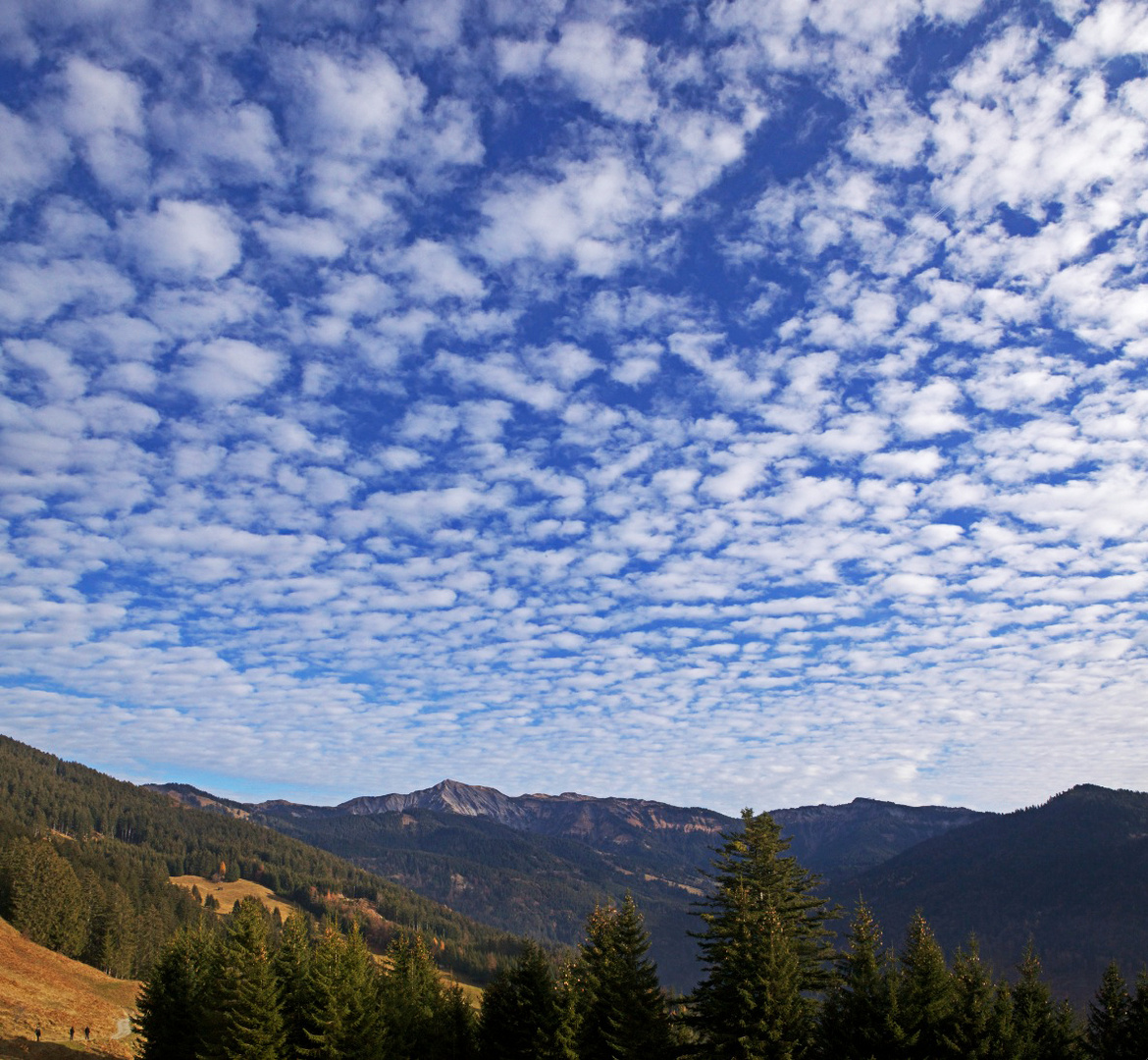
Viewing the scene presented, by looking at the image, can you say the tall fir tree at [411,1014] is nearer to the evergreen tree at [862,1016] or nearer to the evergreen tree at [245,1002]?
the evergreen tree at [245,1002]

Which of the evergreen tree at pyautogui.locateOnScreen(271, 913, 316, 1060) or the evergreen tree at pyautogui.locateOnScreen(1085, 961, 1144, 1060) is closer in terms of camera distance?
the evergreen tree at pyautogui.locateOnScreen(1085, 961, 1144, 1060)

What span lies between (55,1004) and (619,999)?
58.2 m

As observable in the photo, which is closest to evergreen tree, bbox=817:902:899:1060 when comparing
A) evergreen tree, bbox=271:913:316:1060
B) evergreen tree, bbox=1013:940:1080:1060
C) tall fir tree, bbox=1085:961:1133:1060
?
evergreen tree, bbox=1013:940:1080:1060

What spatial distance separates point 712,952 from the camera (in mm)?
43875

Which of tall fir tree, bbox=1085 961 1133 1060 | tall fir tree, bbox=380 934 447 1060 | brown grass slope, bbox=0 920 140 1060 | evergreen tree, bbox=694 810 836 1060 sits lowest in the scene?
brown grass slope, bbox=0 920 140 1060

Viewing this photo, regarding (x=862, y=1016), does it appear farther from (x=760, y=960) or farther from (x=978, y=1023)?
(x=978, y=1023)

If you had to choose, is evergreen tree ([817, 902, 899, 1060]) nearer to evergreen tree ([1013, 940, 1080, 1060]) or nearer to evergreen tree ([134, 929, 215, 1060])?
evergreen tree ([1013, 940, 1080, 1060])

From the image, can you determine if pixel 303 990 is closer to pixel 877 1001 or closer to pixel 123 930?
pixel 877 1001

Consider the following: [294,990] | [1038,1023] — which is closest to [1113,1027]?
[1038,1023]

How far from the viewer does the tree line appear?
38625 mm

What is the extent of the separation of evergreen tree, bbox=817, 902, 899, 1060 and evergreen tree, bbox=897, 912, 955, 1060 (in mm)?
755

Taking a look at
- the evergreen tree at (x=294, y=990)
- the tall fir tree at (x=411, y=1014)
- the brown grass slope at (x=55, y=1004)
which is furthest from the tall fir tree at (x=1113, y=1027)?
the brown grass slope at (x=55, y=1004)

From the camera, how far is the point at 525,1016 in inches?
1882

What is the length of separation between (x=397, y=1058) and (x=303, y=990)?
23.9 ft
